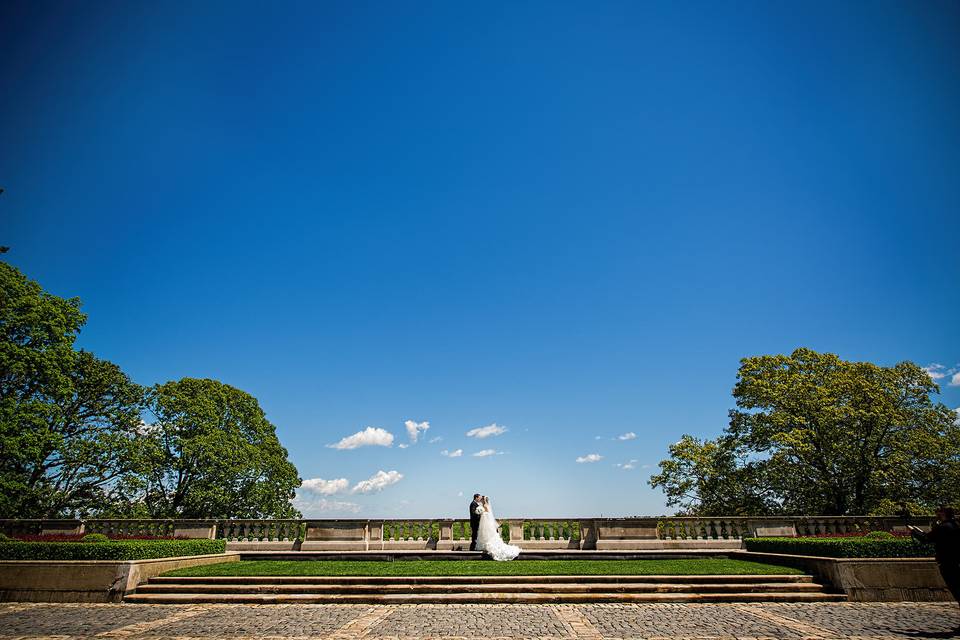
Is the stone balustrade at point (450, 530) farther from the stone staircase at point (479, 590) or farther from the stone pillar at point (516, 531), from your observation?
the stone staircase at point (479, 590)

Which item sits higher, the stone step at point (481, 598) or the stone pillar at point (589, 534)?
the stone pillar at point (589, 534)

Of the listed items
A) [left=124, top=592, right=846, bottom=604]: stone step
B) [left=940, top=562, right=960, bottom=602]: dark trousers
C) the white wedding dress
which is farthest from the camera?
the white wedding dress

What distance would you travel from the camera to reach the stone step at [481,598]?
1169cm

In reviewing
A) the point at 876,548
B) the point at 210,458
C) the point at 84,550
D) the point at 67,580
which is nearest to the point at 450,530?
the point at 84,550

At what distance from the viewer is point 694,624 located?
9555mm

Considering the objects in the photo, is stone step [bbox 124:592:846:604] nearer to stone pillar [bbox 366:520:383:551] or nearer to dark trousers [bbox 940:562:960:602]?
dark trousers [bbox 940:562:960:602]

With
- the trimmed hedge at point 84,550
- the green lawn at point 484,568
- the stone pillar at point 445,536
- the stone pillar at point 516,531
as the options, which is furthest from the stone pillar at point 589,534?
the trimmed hedge at point 84,550

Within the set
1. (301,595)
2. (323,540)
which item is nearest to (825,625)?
(301,595)

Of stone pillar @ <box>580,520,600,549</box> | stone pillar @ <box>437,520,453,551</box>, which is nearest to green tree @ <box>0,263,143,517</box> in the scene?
stone pillar @ <box>437,520,453,551</box>

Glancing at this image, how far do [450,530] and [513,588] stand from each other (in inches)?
301

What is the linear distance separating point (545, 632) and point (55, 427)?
30.3 meters

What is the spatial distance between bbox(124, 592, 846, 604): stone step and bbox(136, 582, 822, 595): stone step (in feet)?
0.40

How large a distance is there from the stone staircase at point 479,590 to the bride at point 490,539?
4.11 meters

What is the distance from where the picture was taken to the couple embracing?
16.5m
